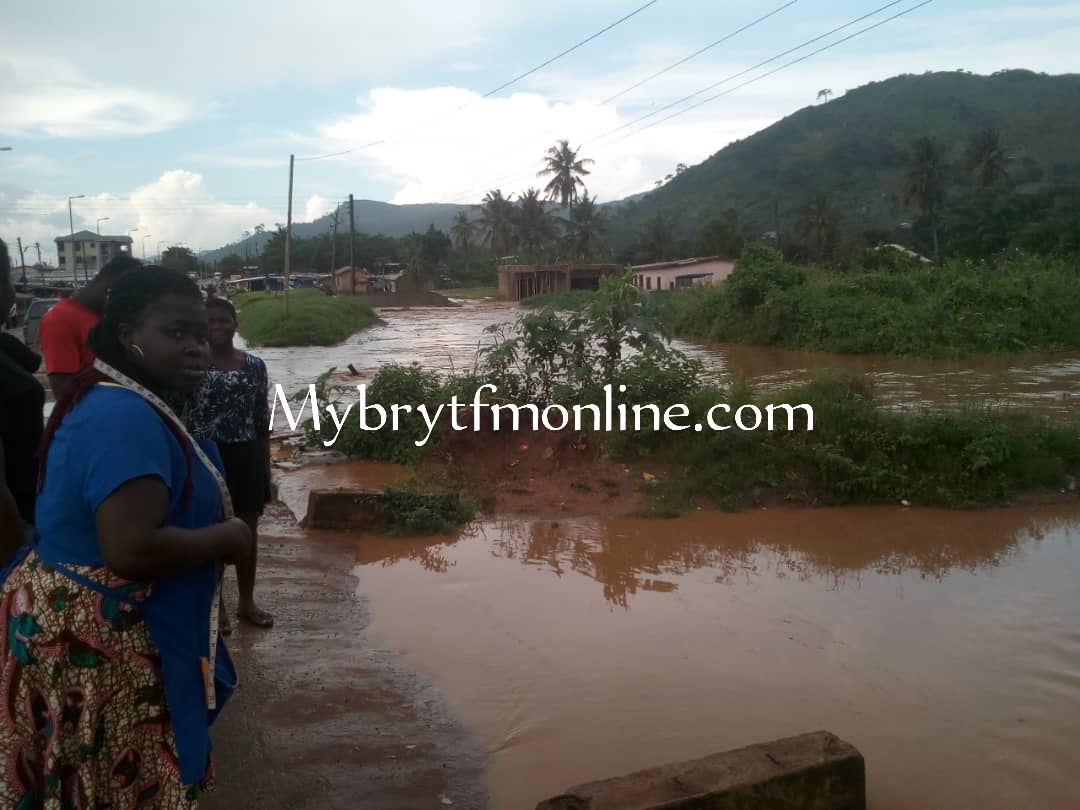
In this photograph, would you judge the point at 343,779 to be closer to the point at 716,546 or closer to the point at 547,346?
the point at 716,546

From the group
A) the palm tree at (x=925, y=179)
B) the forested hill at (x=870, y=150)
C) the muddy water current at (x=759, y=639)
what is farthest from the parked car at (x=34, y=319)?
the forested hill at (x=870, y=150)

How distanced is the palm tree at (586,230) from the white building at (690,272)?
1622cm

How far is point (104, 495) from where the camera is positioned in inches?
67.9

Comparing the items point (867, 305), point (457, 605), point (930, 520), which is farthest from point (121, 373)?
point (867, 305)

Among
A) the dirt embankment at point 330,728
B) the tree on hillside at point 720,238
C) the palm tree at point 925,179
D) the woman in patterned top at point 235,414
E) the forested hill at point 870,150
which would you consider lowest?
the dirt embankment at point 330,728

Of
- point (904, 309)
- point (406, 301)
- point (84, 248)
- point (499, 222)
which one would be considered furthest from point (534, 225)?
point (904, 309)

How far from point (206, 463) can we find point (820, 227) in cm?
5031

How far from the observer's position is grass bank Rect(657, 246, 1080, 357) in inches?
797

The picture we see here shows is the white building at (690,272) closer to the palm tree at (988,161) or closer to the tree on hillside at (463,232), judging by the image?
the palm tree at (988,161)

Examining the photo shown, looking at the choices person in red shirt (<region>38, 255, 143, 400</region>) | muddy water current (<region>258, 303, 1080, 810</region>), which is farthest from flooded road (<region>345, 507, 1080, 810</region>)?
person in red shirt (<region>38, 255, 143, 400</region>)

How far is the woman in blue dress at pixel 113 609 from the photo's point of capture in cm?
176

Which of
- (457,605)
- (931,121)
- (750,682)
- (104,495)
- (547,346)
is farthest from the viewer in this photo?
(931,121)

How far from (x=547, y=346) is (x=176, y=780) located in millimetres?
6936

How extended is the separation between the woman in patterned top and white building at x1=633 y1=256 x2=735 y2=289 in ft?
129
